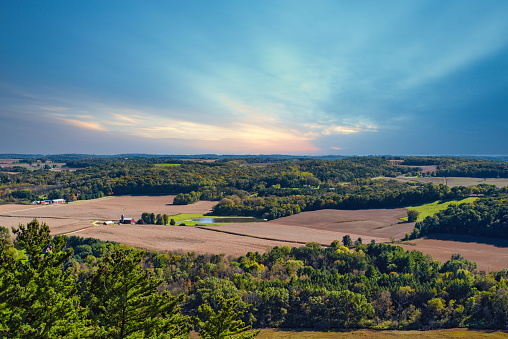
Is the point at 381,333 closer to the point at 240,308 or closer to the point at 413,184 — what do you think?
the point at 240,308

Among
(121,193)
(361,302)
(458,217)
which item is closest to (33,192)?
(121,193)

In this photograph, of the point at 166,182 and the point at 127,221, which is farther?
the point at 166,182

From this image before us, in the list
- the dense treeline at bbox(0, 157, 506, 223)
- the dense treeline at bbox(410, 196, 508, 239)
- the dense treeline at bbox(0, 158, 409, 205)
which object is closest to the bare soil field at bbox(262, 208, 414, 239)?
the dense treeline at bbox(410, 196, 508, 239)

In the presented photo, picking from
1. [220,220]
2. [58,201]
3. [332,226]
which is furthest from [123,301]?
[58,201]

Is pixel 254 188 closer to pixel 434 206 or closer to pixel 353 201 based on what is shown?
pixel 353 201

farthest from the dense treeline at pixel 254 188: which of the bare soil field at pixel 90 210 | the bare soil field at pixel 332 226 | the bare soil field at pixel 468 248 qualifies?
the bare soil field at pixel 468 248

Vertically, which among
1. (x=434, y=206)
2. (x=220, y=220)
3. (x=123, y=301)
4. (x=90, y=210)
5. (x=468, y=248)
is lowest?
(x=90, y=210)

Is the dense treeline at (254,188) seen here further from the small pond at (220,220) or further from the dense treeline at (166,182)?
the small pond at (220,220)
